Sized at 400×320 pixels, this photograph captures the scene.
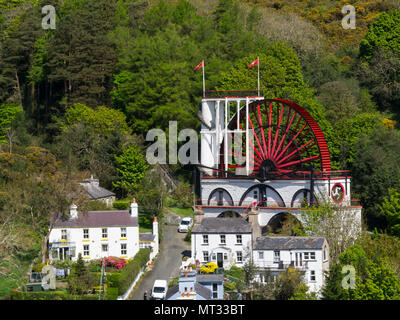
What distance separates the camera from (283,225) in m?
60.1

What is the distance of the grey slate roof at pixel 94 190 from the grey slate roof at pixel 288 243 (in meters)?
14.2

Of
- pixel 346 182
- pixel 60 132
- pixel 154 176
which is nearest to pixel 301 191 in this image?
pixel 346 182

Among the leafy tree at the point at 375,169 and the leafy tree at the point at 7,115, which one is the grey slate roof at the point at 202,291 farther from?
the leafy tree at the point at 7,115

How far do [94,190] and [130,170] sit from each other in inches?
146

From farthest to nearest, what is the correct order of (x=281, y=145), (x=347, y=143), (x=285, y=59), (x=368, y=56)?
(x=368, y=56) → (x=285, y=59) → (x=347, y=143) → (x=281, y=145)

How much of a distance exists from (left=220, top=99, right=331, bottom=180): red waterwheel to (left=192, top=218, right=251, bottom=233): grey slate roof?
6147mm

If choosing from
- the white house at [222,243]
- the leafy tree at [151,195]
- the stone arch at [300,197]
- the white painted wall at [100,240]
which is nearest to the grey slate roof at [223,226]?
the white house at [222,243]

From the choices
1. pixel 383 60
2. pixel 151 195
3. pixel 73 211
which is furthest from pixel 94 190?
pixel 383 60

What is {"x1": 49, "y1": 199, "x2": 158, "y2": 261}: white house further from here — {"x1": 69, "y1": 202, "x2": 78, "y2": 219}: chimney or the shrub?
the shrub

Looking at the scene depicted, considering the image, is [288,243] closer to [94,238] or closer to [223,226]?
[223,226]

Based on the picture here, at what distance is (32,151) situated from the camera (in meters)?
68.7

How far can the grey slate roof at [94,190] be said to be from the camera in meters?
64.6
